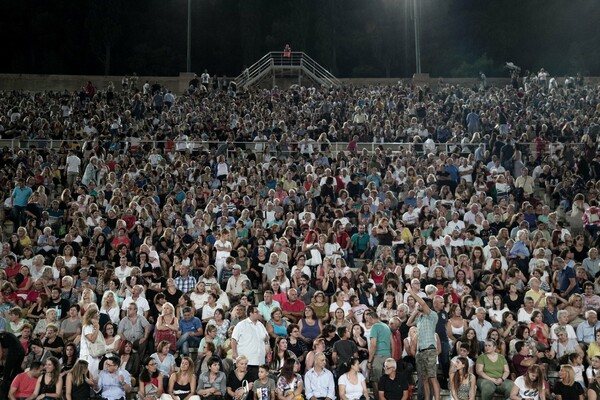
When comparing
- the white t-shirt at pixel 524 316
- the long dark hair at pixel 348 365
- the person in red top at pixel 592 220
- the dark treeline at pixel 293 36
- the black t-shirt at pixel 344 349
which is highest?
the dark treeline at pixel 293 36

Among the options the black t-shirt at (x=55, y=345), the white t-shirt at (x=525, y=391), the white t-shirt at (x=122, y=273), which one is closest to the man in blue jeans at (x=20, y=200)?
the white t-shirt at (x=122, y=273)

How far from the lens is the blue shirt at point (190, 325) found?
12.5 m

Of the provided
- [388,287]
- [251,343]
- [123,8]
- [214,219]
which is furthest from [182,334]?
[123,8]

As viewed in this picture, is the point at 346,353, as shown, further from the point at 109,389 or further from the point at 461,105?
the point at 461,105

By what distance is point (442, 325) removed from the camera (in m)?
12.3

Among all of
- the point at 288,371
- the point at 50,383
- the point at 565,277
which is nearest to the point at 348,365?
the point at 288,371

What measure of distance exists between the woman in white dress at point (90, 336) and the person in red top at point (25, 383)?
26.2 inches

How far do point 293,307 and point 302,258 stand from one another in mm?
1375

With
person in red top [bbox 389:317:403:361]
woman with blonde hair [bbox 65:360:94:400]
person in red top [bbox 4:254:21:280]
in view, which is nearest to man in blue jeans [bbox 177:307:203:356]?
woman with blonde hair [bbox 65:360:94:400]

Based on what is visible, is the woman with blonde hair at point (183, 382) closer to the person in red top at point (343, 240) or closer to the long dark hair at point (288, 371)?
the long dark hair at point (288, 371)

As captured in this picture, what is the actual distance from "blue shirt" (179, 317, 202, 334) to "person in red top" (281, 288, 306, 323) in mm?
1318

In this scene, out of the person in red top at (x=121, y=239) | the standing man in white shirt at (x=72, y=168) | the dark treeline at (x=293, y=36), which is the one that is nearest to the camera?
the person in red top at (x=121, y=239)

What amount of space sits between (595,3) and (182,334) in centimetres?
4158

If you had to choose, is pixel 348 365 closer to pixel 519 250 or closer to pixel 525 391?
pixel 525 391
